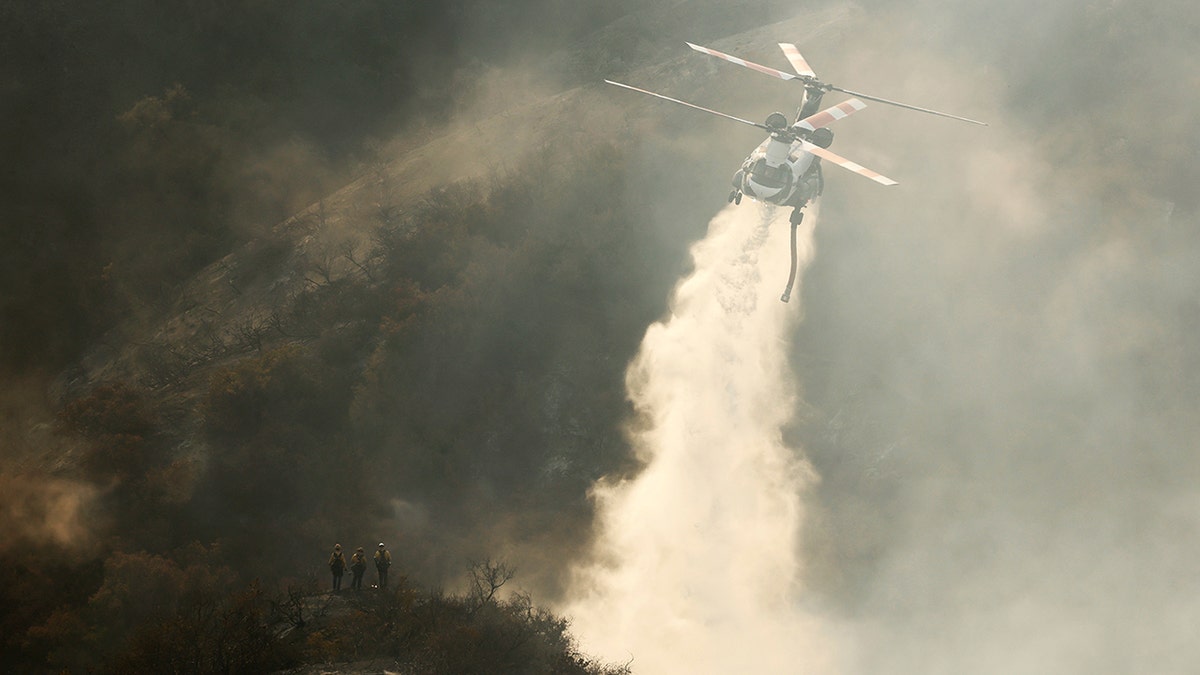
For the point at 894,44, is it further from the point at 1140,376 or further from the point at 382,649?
the point at 382,649

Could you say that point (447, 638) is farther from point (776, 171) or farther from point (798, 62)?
point (798, 62)

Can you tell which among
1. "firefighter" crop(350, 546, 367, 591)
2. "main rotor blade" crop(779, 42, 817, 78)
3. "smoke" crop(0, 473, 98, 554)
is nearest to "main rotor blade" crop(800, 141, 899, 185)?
"main rotor blade" crop(779, 42, 817, 78)

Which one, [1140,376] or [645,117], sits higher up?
[645,117]

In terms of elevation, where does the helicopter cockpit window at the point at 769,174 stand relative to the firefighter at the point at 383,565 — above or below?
above

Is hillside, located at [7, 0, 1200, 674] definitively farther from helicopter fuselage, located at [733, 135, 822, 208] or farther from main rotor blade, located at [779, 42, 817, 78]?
main rotor blade, located at [779, 42, 817, 78]

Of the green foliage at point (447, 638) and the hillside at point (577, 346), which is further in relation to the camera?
the hillside at point (577, 346)

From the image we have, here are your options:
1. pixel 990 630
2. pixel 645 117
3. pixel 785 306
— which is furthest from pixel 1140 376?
pixel 645 117

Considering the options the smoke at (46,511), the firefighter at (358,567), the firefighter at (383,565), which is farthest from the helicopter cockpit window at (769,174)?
the smoke at (46,511)

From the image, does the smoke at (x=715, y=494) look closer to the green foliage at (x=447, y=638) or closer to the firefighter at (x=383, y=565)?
the green foliage at (x=447, y=638)

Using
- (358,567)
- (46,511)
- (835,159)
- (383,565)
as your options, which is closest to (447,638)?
(383,565)
